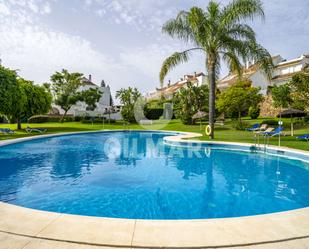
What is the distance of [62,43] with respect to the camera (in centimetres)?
1655

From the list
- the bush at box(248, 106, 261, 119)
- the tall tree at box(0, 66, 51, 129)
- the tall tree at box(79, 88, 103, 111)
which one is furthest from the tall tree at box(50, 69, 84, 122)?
the bush at box(248, 106, 261, 119)

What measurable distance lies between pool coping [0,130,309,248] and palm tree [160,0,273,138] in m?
13.3

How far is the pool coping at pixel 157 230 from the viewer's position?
320cm

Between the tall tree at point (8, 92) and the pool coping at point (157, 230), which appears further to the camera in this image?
the tall tree at point (8, 92)

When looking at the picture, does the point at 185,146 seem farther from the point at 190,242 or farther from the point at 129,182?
the point at 190,242

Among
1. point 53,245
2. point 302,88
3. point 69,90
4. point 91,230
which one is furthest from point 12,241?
point 69,90

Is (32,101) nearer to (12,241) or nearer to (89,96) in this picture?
(89,96)

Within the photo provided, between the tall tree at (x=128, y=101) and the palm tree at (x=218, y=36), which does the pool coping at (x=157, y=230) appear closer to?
the palm tree at (x=218, y=36)

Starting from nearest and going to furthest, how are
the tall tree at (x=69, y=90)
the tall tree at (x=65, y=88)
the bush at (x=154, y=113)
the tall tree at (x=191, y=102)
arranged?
the tall tree at (x=191, y=102) → the tall tree at (x=65, y=88) → the tall tree at (x=69, y=90) → the bush at (x=154, y=113)

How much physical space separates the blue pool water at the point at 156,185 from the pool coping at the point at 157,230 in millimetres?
1384

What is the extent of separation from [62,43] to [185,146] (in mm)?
11422

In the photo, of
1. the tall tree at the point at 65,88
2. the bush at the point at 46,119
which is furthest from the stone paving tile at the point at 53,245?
the bush at the point at 46,119

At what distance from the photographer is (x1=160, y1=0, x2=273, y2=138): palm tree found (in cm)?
1498

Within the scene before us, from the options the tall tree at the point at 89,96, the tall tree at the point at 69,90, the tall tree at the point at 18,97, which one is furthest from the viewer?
the tall tree at the point at 89,96
